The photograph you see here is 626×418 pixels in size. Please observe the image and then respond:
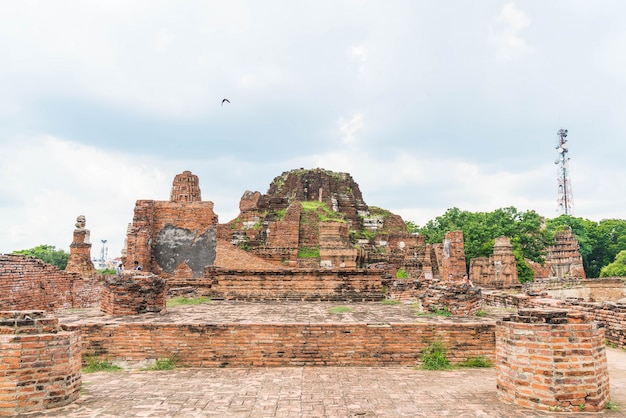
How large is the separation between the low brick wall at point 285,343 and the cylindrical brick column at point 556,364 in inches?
68.3

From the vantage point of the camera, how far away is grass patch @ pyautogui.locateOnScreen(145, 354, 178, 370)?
230 inches

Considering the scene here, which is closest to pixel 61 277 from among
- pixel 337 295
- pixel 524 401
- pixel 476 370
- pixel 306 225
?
pixel 337 295

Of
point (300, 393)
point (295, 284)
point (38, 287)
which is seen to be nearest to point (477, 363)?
point (300, 393)

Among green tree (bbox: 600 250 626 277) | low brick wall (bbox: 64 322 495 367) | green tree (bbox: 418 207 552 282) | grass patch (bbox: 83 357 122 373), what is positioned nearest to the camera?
grass patch (bbox: 83 357 122 373)

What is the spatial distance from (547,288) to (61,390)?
22609 mm

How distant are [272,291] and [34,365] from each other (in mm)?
7879

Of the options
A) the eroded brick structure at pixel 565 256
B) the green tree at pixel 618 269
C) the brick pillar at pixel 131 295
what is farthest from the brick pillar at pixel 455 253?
the green tree at pixel 618 269

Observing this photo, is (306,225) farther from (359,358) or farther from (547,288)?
(359,358)

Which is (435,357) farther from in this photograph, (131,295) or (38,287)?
(38,287)

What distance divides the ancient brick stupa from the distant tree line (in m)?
22.4

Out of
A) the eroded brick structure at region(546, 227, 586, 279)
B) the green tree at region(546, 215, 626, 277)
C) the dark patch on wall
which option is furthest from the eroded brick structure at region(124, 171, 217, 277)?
the green tree at region(546, 215, 626, 277)

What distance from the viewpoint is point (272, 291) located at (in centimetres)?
1191

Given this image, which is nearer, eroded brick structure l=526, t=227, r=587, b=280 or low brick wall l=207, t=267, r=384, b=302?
low brick wall l=207, t=267, r=384, b=302

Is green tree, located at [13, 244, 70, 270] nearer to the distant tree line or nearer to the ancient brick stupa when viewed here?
the ancient brick stupa
